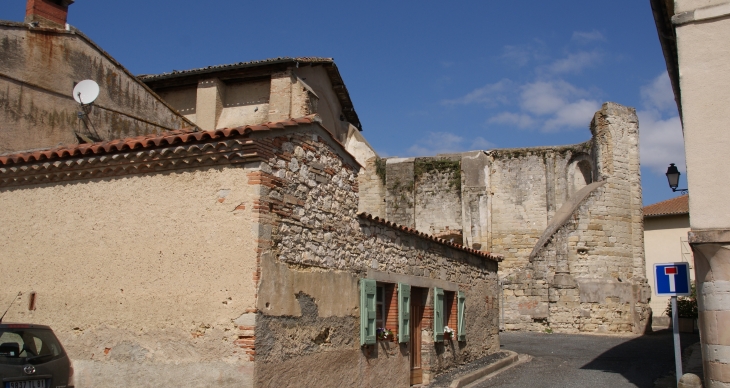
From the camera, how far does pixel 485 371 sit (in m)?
11.7

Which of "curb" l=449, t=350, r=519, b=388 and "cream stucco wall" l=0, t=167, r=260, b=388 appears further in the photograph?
"curb" l=449, t=350, r=519, b=388

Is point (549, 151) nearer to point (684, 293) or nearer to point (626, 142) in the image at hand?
point (626, 142)

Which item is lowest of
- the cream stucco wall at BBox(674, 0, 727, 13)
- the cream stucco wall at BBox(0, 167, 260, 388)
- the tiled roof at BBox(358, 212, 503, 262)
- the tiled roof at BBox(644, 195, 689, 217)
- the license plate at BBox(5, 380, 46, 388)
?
the license plate at BBox(5, 380, 46, 388)

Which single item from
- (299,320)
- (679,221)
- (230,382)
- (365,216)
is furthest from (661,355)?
(679,221)

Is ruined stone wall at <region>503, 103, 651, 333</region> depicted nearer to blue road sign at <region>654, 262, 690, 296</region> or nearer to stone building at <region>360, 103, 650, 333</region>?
stone building at <region>360, 103, 650, 333</region>

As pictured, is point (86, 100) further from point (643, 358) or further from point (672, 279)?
point (643, 358)

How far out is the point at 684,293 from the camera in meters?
8.18

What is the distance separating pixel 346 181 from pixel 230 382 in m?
3.28

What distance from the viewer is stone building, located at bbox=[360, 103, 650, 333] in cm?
2069

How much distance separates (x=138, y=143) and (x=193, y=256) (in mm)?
1377

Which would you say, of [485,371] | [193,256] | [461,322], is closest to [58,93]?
[193,256]

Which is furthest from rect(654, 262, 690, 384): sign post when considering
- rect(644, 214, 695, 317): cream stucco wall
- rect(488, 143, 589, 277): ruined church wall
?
rect(644, 214, 695, 317): cream stucco wall

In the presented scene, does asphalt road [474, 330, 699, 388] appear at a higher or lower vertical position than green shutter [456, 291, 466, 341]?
lower

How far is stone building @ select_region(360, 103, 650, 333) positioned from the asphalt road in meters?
1.51
